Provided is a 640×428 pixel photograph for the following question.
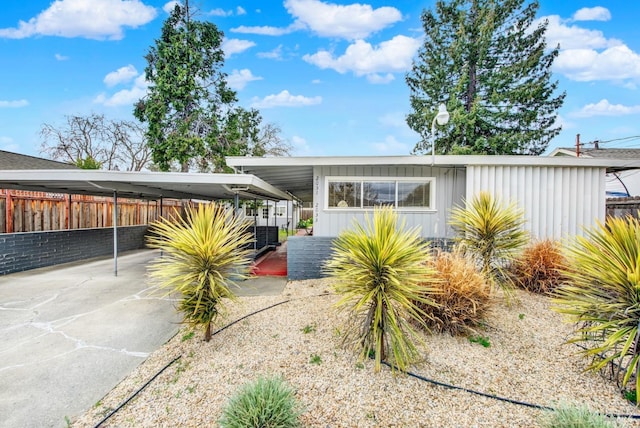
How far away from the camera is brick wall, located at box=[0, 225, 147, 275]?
7.45 metres

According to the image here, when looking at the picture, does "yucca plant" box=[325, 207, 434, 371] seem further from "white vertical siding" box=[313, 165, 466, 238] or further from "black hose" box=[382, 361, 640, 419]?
"white vertical siding" box=[313, 165, 466, 238]

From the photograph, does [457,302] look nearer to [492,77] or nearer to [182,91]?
[492,77]

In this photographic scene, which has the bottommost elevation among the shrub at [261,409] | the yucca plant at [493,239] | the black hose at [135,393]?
the black hose at [135,393]

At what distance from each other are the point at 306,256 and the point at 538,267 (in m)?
4.61

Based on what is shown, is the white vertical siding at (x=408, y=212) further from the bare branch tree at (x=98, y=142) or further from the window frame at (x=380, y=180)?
the bare branch tree at (x=98, y=142)

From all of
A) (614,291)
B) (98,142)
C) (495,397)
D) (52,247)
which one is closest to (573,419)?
(495,397)

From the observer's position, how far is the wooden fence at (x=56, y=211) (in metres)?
7.57

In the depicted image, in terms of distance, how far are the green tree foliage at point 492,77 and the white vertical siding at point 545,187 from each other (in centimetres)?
852

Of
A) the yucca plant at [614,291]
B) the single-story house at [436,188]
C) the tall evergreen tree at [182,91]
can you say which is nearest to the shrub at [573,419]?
the yucca plant at [614,291]

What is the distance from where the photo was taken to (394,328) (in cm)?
291

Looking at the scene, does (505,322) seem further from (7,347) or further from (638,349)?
(7,347)

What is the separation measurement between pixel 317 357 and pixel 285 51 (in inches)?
666

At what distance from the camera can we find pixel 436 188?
723 centimetres

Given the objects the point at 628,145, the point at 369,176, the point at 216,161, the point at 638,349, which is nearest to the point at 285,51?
the point at 216,161
